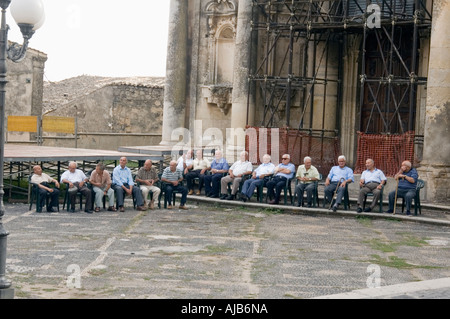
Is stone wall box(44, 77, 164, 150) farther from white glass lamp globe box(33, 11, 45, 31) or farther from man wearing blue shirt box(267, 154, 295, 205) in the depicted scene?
white glass lamp globe box(33, 11, 45, 31)

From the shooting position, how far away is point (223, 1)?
26812mm

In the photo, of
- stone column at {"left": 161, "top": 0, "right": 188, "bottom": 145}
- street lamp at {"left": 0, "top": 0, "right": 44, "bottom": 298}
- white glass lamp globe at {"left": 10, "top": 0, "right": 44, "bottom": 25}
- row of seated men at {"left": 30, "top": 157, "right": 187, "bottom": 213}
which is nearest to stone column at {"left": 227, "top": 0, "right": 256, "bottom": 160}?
stone column at {"left": 161, "top": 0, "right": 188, "bottom": 145}

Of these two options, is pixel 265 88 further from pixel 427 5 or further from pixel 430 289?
pixel 430 289

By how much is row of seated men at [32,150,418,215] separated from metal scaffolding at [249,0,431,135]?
3.51m

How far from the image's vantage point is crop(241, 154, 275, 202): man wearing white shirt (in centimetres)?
1998

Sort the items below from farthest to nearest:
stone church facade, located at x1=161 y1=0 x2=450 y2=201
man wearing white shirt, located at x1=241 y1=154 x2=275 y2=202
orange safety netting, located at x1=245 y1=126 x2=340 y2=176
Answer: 1. orange safety netting, located at x1=245 y1=126 x2=340 y2=176
2. stone church facade, located at x1=161 y1=0 x2=450 y2=201
3. man wearing white shirt, located at x1=241 y1=154 x2=275 y2=202

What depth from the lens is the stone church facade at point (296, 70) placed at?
23.0 m

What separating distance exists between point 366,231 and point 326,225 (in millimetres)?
1060

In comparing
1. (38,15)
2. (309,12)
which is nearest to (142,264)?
(38,15)

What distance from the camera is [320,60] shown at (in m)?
24.6

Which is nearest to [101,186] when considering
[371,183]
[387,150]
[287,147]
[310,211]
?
[310,211]

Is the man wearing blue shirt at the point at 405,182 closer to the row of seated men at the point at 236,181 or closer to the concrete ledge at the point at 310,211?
the row of seated men at the point at 236,181

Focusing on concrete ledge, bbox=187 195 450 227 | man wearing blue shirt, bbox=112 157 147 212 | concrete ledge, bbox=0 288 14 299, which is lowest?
concrete ledge, bbox=0 288 14 299

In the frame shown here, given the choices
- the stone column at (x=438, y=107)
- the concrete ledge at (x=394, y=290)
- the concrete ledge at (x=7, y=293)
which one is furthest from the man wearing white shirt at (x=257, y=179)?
the concrete ledge at (x=7, y=293)
